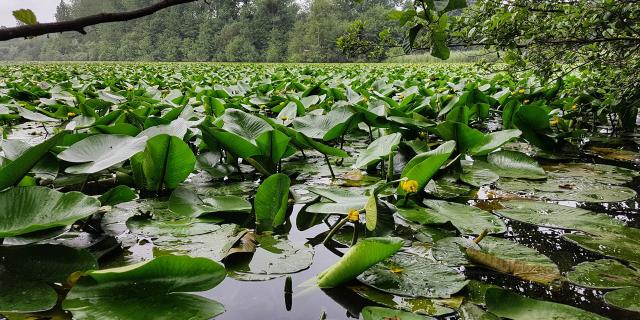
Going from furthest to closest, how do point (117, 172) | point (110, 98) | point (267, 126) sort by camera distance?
point (110, 98) → point (267, 126) → point (117, 172)

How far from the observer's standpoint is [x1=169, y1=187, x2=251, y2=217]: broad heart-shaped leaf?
930 millimetres

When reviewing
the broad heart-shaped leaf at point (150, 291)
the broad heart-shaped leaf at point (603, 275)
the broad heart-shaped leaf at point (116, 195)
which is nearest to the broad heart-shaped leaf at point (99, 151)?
the broad heart-shaped leaf at point (116, 195)

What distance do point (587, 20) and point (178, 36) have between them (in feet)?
114

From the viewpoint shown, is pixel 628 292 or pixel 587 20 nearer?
pixel 628 292

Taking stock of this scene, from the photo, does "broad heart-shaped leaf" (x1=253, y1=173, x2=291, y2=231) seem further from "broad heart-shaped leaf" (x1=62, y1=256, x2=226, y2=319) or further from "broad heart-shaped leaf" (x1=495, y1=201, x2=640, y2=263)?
"broad heart-shaped leaf" (x1=495, y1=201, x2=640, y2=263)

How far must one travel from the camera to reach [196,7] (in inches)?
1428

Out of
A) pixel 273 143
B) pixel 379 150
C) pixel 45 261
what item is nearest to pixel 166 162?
pixel 273 143

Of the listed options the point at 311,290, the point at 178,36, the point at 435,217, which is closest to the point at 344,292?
the point at 311,290

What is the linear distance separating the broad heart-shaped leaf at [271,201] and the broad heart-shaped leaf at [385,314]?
1.02ft

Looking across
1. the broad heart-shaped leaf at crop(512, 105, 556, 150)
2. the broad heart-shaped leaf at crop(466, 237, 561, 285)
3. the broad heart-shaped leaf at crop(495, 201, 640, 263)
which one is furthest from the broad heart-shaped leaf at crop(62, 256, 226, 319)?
the broad heart-shaped leaf at crop(512, 105, 556, 150)

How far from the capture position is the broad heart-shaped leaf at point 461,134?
1235mm

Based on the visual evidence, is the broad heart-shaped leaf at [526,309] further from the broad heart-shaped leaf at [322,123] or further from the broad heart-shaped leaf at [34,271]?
the broad heart-shaped leaf at [322,123]

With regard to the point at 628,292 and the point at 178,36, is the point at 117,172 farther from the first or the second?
the point at 178,36

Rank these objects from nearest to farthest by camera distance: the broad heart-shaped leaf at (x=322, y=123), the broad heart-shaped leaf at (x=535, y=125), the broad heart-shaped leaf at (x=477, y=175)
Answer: the broad heart-shaped leaf at (x=477, y=175)
the broad heart-shaped leaf at (x=322, y=123)
the broad heart-shaped leaf at (x=535, y=125)
